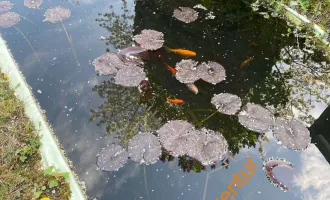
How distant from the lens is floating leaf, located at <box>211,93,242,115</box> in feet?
11.2

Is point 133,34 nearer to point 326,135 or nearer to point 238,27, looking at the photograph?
point 238,27

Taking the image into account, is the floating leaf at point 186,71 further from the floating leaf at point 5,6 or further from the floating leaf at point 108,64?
the floating leaf at point 5,6

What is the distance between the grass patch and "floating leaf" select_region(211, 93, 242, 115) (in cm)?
169

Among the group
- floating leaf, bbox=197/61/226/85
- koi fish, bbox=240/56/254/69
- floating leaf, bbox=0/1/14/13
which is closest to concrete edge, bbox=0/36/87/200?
floating leaf, bbox=0/1/14/13

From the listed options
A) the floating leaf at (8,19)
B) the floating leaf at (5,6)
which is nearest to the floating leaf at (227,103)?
the floating leaf at (8,19)

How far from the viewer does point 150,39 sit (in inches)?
161

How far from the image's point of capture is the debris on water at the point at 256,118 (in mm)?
3317

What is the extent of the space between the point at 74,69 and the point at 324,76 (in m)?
3.08

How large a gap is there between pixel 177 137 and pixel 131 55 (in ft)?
4.40

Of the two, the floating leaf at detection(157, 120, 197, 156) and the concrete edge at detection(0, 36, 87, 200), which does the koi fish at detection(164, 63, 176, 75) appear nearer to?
the floating leaf at detection(157, 120, 197, 156)

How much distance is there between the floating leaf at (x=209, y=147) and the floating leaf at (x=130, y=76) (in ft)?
3.22

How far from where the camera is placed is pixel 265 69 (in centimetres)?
400

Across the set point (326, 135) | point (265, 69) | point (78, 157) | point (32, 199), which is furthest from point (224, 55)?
point (32, 199)

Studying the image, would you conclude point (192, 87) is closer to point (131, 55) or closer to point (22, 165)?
point (131, 55)
